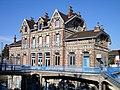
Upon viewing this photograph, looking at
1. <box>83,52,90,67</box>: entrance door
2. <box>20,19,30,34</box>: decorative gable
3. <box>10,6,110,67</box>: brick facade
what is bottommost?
<box>83,52,90,67</box>: entrance door

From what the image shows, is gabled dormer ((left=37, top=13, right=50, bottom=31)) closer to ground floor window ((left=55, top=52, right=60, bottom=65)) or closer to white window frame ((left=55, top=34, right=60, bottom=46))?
white window frame ((left=55, top=34, right=60, bottom=46))

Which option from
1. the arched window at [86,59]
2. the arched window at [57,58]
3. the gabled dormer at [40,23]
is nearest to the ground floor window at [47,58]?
the arched window at [57,58]

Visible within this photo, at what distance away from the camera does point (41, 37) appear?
3192cm

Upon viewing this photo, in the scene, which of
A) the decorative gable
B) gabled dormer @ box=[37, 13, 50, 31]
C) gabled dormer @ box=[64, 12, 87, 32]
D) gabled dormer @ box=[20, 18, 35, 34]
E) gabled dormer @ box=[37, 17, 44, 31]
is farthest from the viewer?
the decorative gable

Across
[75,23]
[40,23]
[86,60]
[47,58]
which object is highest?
[40,23]

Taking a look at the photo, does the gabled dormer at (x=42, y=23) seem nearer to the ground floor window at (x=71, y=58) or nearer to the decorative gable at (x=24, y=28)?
the decorative gable at (x=24, y=28)

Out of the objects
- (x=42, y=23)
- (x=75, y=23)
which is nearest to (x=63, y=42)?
(x=75, y=23)

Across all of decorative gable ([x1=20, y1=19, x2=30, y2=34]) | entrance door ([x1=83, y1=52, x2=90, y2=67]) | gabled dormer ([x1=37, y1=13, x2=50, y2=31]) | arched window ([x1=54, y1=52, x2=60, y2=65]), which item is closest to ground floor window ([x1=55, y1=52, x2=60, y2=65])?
arched window ([x1=54, y1=52, x2=60, y2=65])

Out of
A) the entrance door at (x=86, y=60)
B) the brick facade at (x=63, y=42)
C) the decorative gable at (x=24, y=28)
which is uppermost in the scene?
the decorative gable at (x=24, y=28)

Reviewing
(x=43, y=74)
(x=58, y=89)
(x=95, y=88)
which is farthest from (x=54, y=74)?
(x=95, y=88)

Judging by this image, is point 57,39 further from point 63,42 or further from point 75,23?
point 75,23

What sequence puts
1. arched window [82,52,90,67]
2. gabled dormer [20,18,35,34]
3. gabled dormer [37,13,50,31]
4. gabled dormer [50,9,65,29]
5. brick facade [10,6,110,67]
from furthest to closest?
1. gabled dormer [20,18,35,34]
2. gabled dormer [37,13,50,31]
3. gabled dormer [50,9,65,29]
4. brick facade [10,6,110,67]
5. arched window [82,52,90,67]

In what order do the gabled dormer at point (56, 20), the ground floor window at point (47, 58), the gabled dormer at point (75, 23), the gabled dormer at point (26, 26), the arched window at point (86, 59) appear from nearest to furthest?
the arched window at point (86, 59) → the gabled dormer at point (56, 20) → the gabled dormer at point (75, 23) → the ground floor window at point (47, 58) → the gabled dormer at point (26, 26)

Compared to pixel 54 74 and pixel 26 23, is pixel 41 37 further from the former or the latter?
pixel 54 74
